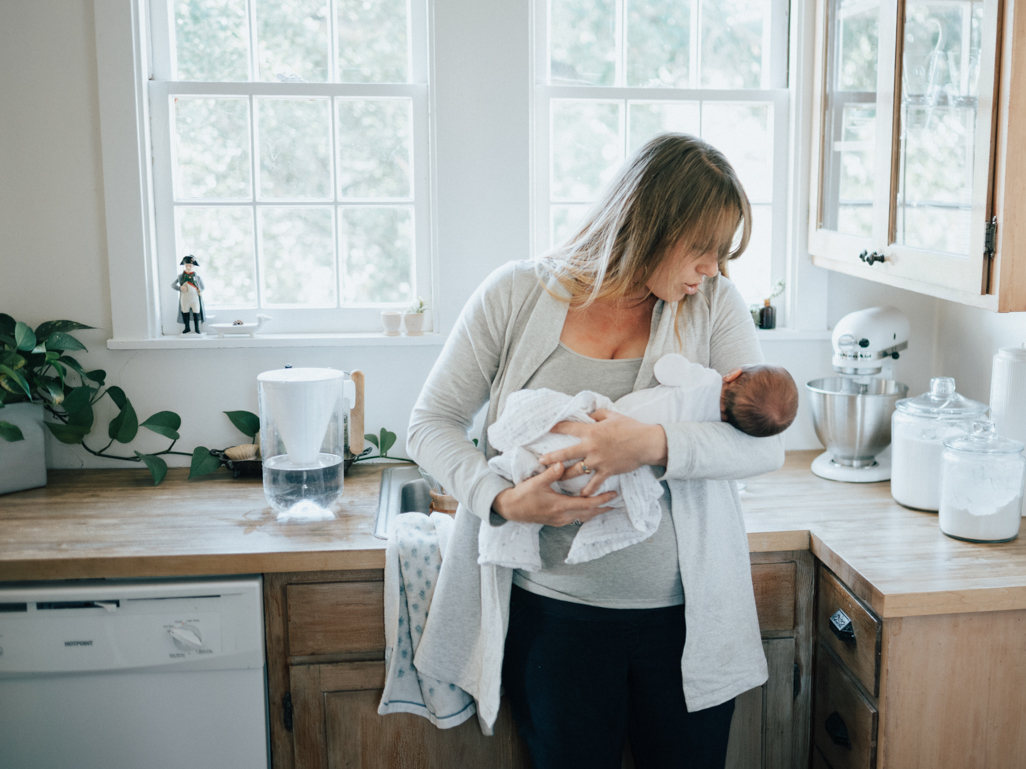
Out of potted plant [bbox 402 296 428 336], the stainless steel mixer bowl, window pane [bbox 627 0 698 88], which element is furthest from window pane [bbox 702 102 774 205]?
potted plant [bbox 402 296 428 336]

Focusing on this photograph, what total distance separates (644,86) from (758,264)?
59 cm

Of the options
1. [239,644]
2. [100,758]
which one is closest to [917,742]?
[239,644]

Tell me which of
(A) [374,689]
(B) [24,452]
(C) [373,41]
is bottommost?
(A) [374,689]

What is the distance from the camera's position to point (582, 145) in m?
Result: 2.37

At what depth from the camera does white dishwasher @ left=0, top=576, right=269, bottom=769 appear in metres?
1.64

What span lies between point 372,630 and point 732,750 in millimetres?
797

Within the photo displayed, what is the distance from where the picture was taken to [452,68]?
2199 mm

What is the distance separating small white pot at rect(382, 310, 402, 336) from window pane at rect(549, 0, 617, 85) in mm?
762

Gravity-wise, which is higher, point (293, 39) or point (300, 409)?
point (293, 39)

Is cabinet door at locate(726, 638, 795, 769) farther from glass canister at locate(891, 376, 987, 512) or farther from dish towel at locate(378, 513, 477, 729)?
dish towel at locate(378, 513, 477, 729)

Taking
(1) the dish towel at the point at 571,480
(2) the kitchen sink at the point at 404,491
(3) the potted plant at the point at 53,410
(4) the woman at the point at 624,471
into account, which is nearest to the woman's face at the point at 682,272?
(4) the woman at the point at 624,471

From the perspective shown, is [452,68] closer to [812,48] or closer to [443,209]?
[443,209]

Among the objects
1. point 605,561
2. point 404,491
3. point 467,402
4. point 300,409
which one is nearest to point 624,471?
point 605,561

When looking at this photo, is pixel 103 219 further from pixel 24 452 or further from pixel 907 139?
pixel 907 139
